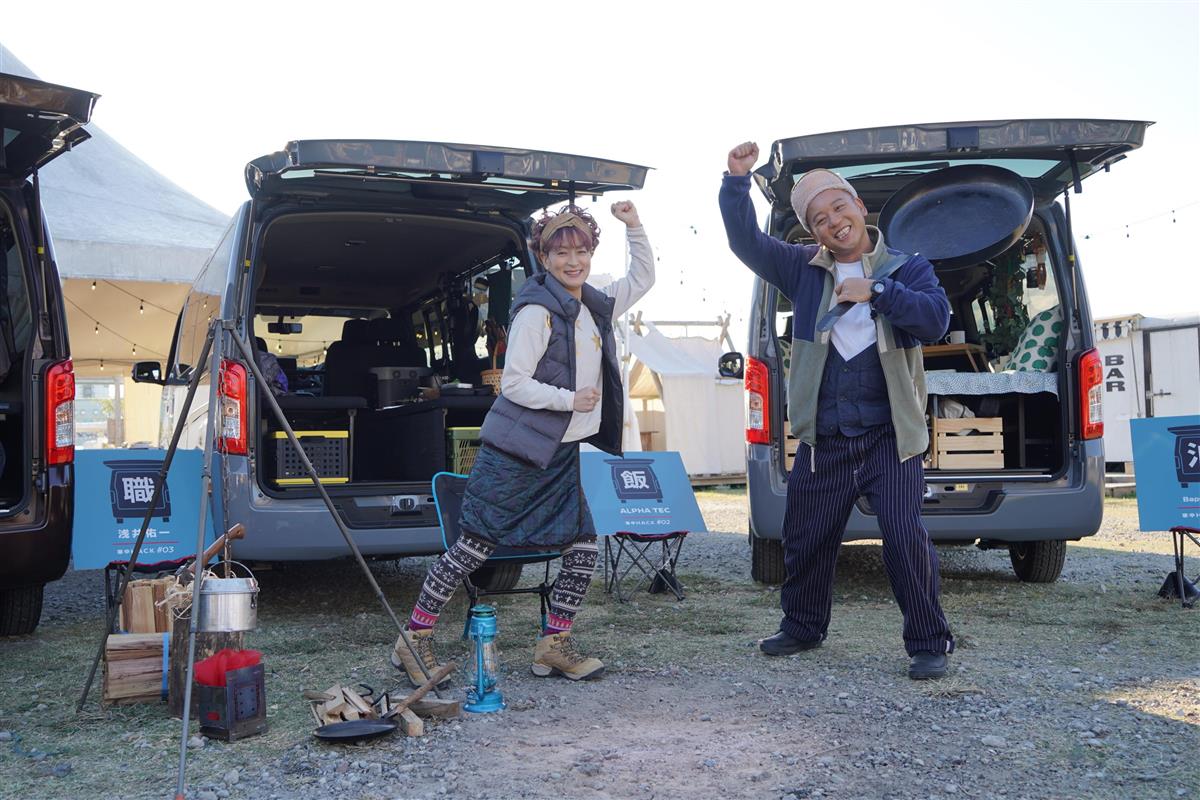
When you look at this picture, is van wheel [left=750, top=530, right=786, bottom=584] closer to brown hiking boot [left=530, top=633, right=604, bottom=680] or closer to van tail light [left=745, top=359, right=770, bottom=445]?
van tail light [left=745, top=359, right=770, bottom=445]

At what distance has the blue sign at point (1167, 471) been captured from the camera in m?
5.47

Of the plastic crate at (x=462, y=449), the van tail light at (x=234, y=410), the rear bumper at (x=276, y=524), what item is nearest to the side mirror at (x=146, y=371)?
the van tail light at (x=234, y=410)

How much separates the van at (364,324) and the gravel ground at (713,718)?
597 mm

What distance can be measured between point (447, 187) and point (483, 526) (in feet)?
6.66

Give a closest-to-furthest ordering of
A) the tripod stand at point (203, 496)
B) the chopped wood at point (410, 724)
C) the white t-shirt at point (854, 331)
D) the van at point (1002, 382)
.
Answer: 1. the tripod stand at point (203, 496)
2. the chopped wood at point (410, 724)
3. the white t-shirt at point (854, 331)
4. the van at point (1002, 382)

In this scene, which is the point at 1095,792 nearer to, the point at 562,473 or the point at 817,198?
the point at 562,473

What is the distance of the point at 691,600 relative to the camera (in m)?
5.71

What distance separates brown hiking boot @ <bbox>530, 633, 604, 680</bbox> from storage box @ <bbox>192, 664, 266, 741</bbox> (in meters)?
1.05

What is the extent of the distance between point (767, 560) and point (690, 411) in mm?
9880

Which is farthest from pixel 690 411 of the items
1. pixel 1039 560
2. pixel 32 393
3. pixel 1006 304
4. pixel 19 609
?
pixel 32 393

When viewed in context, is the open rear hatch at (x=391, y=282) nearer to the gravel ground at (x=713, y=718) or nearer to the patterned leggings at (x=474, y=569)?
the gravel ground at (x=713, y=718)

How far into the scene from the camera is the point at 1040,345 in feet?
19.3

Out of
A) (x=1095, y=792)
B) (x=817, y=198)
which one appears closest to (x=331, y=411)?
(x=817, y=198)

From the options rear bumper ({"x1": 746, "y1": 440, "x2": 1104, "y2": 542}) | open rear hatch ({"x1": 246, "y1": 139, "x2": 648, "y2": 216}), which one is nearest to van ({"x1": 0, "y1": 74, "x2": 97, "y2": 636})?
open rear hatch ({"x1": 246, "y1": 139, "x2": 648, "y2": 216})
